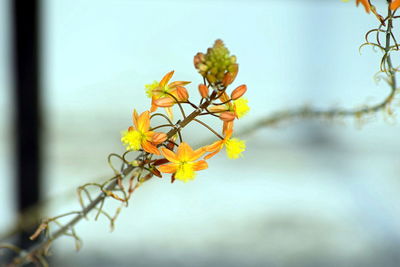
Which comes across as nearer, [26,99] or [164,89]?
[164,89]

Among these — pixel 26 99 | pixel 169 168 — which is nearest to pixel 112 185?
pixel 169 168

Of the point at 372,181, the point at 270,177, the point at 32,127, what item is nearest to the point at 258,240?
the point at 270,177

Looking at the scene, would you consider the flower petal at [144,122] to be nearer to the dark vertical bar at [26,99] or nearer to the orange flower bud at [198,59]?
the orange flower bud at [198,59]

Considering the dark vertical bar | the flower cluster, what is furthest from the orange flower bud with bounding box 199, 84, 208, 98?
the dark vertical bar

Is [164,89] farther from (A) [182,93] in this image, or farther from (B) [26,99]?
(B) [26,99]

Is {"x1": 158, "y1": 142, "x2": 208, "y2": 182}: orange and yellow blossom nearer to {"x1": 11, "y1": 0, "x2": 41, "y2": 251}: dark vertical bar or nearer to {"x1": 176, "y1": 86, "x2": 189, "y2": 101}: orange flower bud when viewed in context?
{"x1": 176, "y1": 86, "x2": 189, "y2": 101}: orange flower bud

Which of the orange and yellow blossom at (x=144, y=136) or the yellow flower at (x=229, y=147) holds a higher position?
the orange and yellow blossom at (x=144, y=136)

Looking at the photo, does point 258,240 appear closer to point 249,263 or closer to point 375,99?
point 249,263

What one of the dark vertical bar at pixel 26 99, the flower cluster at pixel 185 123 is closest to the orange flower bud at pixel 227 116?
the flower cluster at pixel 185 123
